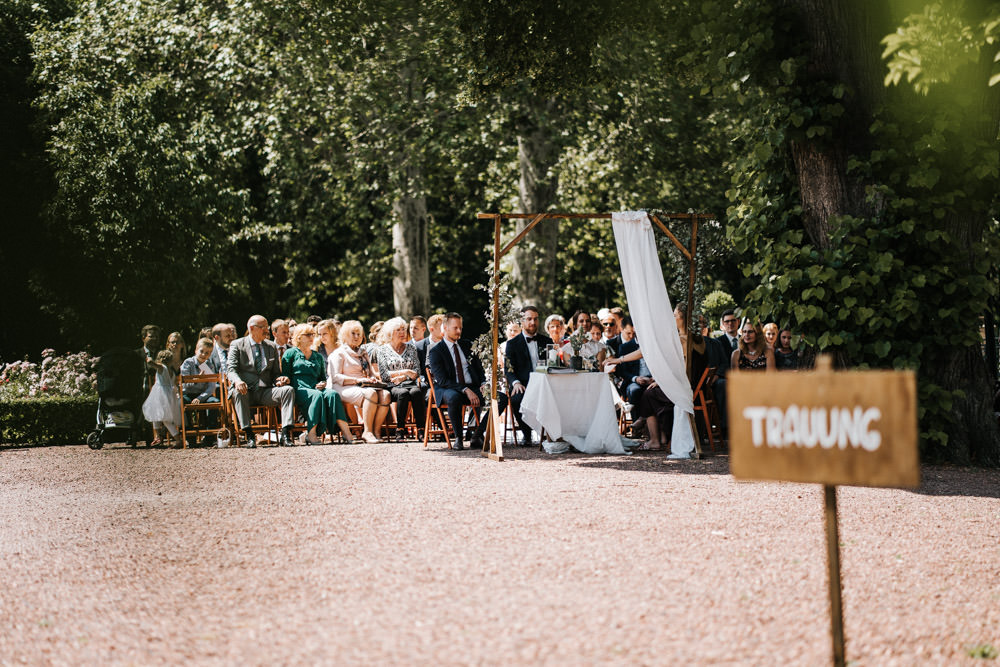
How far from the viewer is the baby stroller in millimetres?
14984

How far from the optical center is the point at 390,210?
78.5 feet

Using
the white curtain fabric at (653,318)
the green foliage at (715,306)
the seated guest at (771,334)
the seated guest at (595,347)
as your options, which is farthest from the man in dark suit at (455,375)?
the green foliage at (715,306)

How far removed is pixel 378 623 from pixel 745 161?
8.49m

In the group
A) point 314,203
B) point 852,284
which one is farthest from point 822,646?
point 314,203

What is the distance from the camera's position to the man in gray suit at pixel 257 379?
14.9 metres

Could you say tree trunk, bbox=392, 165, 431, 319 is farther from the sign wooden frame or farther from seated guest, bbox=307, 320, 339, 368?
the sign wooden frame

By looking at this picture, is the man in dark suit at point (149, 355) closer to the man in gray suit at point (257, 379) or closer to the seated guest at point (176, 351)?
the seated guest at point (176, 351)

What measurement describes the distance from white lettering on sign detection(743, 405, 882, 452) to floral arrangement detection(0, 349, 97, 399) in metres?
15.5

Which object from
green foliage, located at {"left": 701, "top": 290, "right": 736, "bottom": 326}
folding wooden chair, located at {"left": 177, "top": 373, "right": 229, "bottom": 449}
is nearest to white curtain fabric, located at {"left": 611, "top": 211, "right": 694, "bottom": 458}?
folding wooden chair, located at {"left": 177, "top": 373, "right": 229, "bottom": 449}

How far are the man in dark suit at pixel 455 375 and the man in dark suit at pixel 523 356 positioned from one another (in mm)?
342

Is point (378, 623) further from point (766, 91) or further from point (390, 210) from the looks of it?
point (390, 210)

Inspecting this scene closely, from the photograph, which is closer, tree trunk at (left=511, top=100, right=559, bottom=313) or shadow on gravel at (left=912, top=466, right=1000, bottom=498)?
shadow on gravel at (left=912, top=466, right=1000, bottom=498)

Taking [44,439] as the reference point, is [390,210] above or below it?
above

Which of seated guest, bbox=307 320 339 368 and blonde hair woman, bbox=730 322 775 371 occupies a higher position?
seated guest, bbox=307 320 339 368
